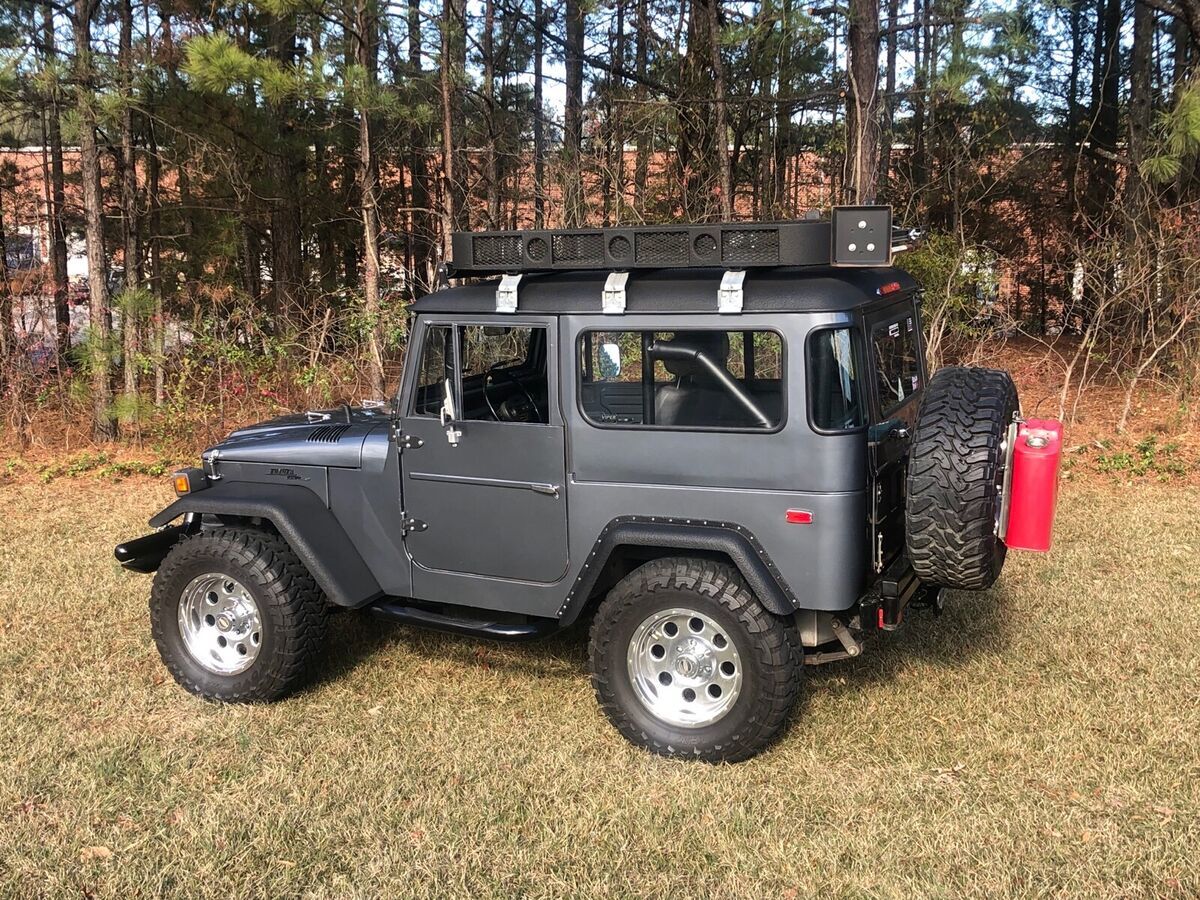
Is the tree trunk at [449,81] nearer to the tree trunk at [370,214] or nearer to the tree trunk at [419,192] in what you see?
the tree trunk at [370,214]

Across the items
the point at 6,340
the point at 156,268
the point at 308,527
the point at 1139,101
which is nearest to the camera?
the point at 308,527

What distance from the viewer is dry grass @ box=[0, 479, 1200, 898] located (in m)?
3.48

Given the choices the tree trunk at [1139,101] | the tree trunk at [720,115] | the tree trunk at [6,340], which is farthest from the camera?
the tree trunk at [1139,101]

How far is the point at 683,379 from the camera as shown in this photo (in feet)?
13.4

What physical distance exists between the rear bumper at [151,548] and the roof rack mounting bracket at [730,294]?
2973 millimetres

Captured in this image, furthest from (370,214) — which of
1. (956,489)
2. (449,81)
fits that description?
(956,489)

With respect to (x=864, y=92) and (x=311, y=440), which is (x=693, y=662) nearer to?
(x=311, y=440)

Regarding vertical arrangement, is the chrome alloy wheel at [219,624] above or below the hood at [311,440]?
below

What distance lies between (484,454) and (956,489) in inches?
76.3

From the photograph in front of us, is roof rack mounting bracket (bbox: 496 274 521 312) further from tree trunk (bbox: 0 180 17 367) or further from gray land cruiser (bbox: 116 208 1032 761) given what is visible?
tree trunk (bbox: 0 180 17 367)

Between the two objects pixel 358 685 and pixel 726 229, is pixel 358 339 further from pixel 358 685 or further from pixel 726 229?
pixel 726 229

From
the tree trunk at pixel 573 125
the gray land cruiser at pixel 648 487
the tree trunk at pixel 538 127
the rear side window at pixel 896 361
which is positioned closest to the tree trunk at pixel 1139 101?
the tree trunk at pixel 573 125

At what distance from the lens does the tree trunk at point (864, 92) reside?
9.56m

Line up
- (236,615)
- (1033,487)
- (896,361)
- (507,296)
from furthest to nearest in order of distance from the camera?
(236,615) < (896,361) < (507,296) < (1033,487)
